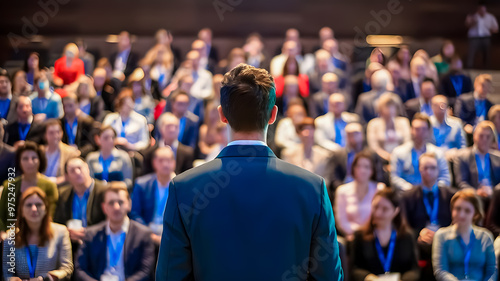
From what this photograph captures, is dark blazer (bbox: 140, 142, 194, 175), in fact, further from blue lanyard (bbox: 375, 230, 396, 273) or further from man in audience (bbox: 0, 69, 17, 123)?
blue lanyard (bbox: 375, 230, 396, 273)

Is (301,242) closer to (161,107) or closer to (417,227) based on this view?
(417,227)

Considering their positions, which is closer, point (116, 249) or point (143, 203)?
point (116, 249)

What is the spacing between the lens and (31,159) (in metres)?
4.64

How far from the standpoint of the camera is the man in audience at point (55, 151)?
511 cm

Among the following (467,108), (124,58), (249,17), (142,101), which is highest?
(249,17)

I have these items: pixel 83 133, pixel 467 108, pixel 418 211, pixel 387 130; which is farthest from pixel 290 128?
pixel 467 108

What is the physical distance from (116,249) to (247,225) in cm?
307

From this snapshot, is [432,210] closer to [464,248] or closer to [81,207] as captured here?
[464,248]

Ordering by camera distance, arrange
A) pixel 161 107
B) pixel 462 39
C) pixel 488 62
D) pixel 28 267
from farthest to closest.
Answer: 1. pixel 462 39
2. pixel 488 62
3. pixel 161 107
4. pixel 28 267

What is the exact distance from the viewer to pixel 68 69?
7227 mm

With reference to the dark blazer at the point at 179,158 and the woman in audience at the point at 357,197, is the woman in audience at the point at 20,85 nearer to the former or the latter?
the dark blazer at the point at 179,158

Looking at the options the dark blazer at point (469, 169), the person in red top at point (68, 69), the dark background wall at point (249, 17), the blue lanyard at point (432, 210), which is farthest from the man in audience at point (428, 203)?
the dark background wall at point (249, 17)

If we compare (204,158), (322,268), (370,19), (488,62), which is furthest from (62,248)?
(370,19)

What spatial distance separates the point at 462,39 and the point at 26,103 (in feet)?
23.3
